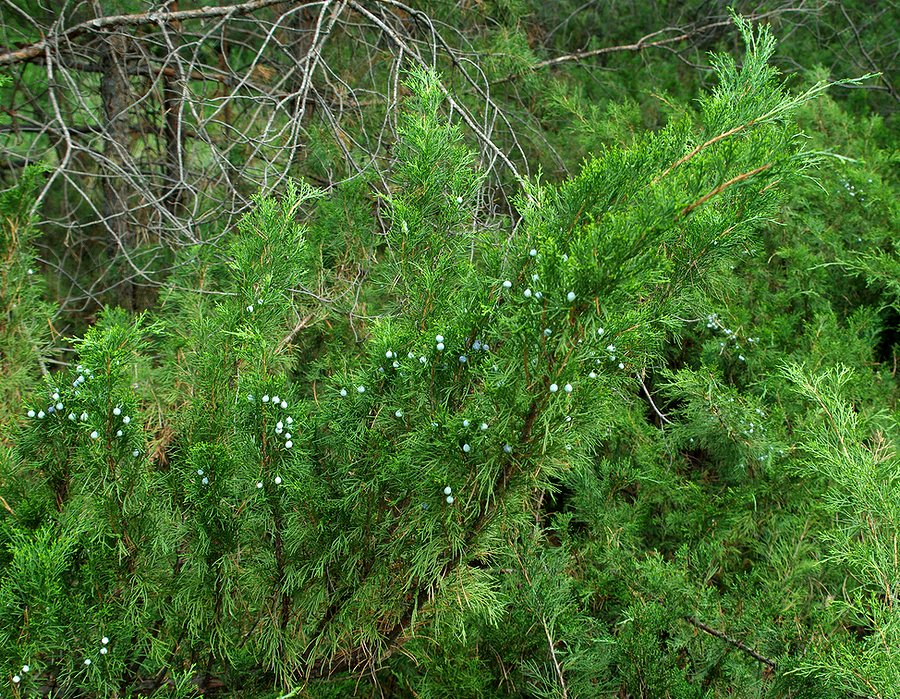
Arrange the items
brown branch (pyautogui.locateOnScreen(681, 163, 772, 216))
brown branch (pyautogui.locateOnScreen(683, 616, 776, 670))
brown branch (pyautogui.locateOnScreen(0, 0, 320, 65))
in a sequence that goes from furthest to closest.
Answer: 1. brown branch (pyautogui.locateOnScreen(0, 0, 320, 65))
2. brown branch (pyautogui.locateOnScreen(683, 616, 776, 670))
3. brown branch (pyautogui.locateOnScreen(681, 163, 772, 216))

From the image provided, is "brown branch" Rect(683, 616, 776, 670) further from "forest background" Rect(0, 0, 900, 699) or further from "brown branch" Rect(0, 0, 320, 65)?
"brown branch" Rect(0, 0, 320, 65)

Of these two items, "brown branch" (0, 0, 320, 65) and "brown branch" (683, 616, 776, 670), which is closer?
"brown branch" (683, 616, 776, 670)

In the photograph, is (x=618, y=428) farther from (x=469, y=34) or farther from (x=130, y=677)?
(x=469, y=34)

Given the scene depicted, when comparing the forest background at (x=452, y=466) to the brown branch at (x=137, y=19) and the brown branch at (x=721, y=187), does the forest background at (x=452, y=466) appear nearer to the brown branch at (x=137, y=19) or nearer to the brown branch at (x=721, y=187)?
the brown branch at (x=721, y=187)

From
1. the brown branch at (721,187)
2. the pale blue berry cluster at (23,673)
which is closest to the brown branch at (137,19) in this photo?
the brown branch at (721,187)

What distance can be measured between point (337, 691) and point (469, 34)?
3.40 meters

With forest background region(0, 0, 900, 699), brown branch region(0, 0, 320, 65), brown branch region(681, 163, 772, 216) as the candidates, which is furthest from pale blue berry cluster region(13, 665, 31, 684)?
brown branch region(0, 0, 320, 65)

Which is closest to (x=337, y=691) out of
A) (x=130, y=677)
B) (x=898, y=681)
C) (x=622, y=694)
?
(x=130, y=677)

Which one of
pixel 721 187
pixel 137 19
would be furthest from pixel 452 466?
pixel 137 19

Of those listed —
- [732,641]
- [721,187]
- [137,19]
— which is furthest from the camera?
[137,19]

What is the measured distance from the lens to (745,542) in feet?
7.94

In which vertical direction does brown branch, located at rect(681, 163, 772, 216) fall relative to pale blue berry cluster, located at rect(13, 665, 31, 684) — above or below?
above

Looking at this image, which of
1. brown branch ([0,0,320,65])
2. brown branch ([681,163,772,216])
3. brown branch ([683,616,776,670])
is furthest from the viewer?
brown branch ([0,0,320,65])

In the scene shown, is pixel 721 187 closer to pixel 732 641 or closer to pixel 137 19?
pixel 732 641
